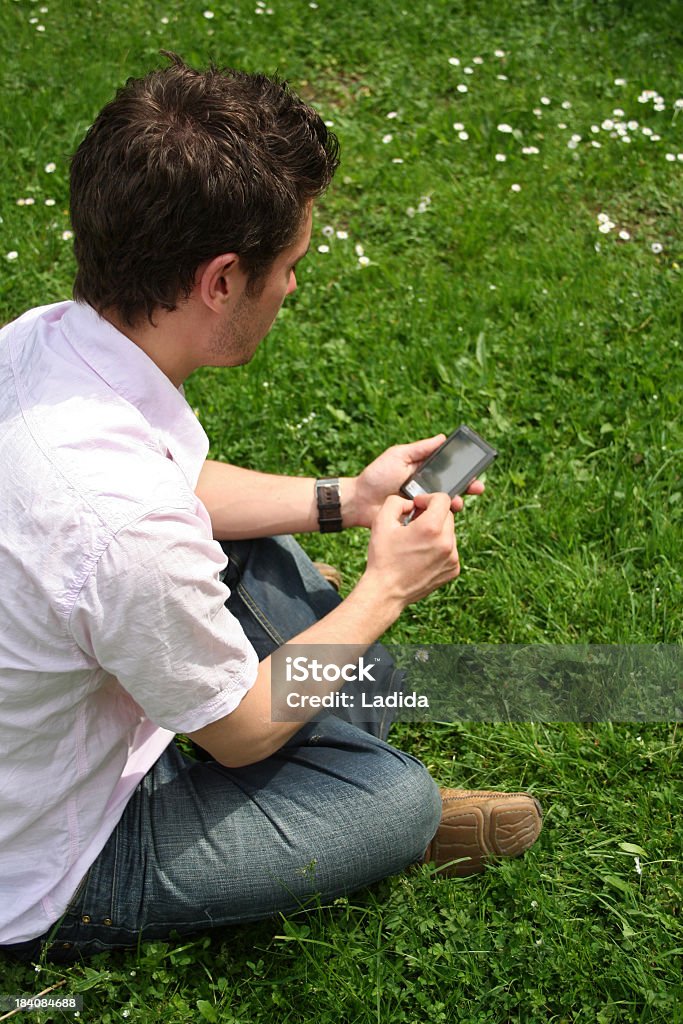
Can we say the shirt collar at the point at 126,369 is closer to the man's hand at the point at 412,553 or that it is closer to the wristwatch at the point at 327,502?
the man's hand at the point at 412,553

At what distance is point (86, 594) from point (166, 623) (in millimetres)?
140

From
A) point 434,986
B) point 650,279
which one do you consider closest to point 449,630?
point 434,986

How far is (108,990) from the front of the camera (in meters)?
2.11


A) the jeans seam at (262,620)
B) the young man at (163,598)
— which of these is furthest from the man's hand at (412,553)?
the jeans seam at (262,620)

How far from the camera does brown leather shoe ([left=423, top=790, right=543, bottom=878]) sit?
2.31 meters

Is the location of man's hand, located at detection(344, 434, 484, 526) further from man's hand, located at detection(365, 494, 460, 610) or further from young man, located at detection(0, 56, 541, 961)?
man's hand, located at detection(365, 494, 460, 610)

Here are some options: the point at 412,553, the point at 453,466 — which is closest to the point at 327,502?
the point at 453,466

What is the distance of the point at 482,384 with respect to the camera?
340 centimetres

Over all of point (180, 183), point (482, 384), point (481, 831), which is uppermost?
point (180, 183)

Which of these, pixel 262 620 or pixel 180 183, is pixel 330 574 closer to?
pixel 262 620

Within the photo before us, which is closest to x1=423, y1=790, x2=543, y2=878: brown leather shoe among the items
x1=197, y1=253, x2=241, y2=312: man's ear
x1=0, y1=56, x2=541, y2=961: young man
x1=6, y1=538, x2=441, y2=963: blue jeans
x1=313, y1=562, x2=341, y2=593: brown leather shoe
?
x1=0, y1=56, x2=541, y2=961: young man

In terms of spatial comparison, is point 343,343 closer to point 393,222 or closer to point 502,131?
point 393,222

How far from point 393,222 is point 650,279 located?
3.46 ft

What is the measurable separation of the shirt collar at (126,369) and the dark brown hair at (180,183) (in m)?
0.05
